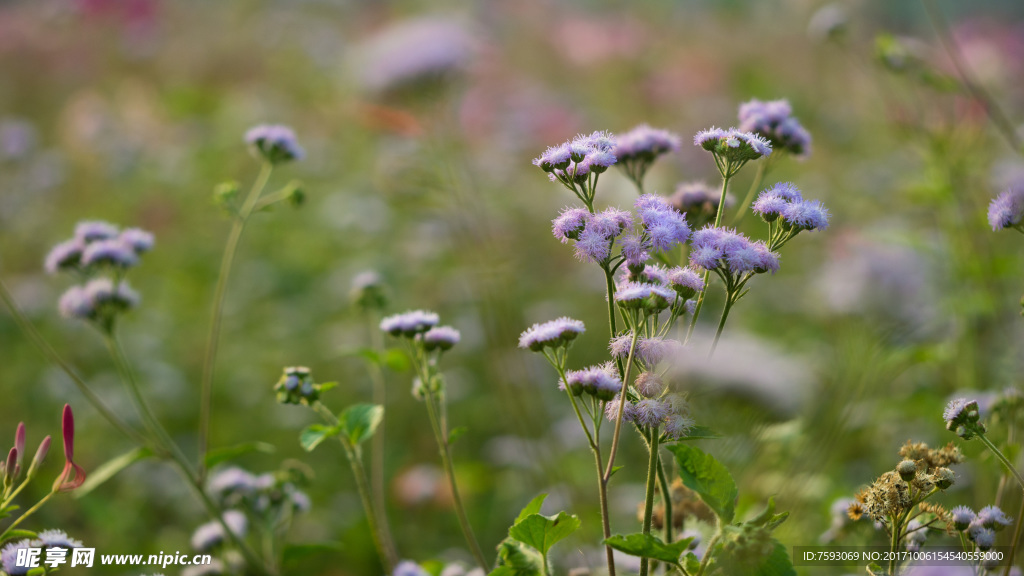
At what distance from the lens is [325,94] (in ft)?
26.2

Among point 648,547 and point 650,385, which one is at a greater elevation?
point 650,385

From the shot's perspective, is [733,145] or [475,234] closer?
[733,145]

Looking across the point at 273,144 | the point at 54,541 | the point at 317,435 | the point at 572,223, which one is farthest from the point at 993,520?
the point at 273,144

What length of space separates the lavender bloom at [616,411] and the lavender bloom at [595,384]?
0.01m

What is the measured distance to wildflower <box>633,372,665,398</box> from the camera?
3.84 feet

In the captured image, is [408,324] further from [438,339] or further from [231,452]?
[231,452]

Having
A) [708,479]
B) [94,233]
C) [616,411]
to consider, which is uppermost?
[94,233]

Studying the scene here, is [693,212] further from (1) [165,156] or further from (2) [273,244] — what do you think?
(1) [165,156]

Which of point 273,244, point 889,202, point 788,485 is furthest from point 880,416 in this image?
point 273,244

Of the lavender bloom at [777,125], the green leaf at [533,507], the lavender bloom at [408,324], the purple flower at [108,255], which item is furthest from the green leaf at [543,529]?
the purple flower at [108,255]

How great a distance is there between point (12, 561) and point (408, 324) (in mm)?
854

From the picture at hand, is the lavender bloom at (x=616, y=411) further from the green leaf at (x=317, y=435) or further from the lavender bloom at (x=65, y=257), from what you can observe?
the lavender bloom at (x=65, y=257)

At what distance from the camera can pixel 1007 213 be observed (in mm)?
1329

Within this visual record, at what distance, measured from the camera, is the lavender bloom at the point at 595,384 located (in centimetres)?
120
